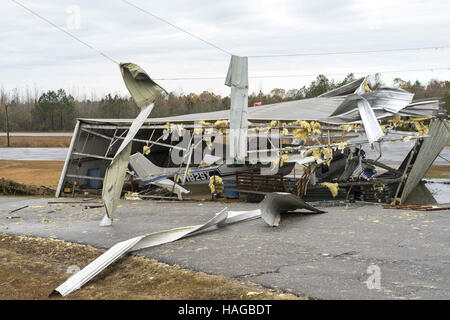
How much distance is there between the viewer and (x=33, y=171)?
2919 centimetres

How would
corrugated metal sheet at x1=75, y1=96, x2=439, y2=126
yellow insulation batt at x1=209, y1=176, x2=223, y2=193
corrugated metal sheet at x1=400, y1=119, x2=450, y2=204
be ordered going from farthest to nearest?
yellow insulation batt at x1=209, y1=176, x2=223, y2=193 → corrugated metal sheet at x1=75, y1=96, x2=439, y2=126 → corrugated metal sheet at x1=400, y1=119, x2=450, y2=204

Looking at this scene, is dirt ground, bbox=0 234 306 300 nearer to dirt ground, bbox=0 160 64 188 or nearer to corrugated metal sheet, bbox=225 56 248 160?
corrugated metal sheet, bbox=225 56 248 160

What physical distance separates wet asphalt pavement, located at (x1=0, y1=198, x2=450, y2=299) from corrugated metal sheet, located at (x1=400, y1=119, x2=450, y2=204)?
3.26m

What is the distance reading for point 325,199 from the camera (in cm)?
1437

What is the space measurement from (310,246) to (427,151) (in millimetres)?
8802

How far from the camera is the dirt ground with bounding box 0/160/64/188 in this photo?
2462 centimetres

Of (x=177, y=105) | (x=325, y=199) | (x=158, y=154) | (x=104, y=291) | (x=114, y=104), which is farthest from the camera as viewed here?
(x=177, y=105)

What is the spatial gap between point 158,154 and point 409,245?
1702cm

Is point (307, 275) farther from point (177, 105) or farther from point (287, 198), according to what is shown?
point (177, 105)

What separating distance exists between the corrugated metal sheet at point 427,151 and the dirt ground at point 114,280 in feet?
30.9

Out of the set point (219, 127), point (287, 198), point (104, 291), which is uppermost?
point (219, 127)

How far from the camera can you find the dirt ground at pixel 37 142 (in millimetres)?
55469

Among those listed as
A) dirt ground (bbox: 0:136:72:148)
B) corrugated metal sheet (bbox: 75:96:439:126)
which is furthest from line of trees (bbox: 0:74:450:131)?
corrugated metal sheet (bbox: 75:96:439:126)
